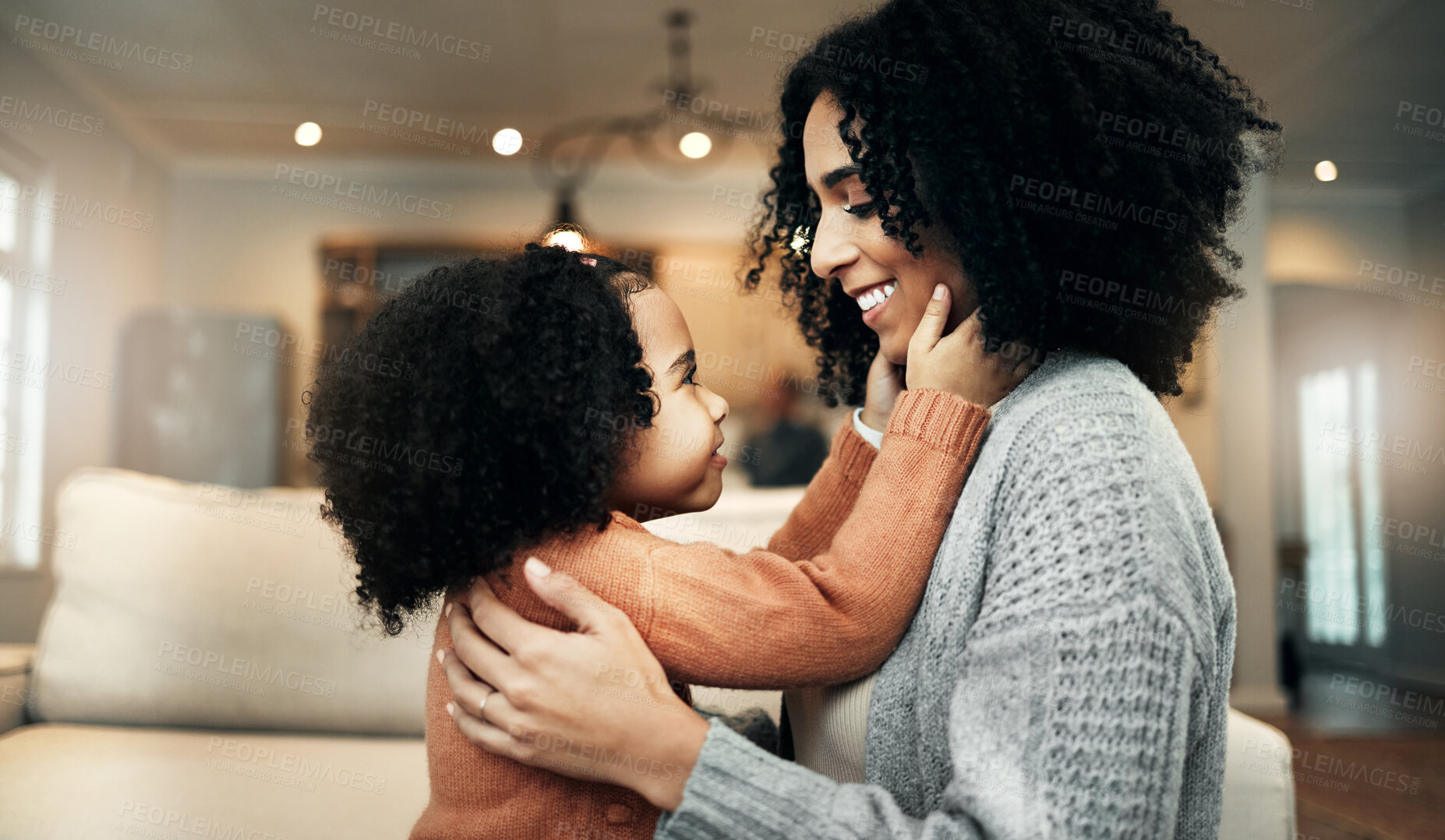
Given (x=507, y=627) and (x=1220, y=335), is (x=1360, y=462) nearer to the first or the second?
(x=1220, y=335)

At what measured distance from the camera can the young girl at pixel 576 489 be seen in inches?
32.6

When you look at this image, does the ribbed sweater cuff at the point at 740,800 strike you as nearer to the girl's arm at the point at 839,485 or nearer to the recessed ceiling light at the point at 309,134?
the girl's arm at the point at 839,485

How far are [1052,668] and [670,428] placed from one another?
471mm

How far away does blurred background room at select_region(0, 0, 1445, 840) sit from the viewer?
5.97 ft

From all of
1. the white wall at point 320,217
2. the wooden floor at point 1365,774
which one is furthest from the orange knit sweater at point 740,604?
the white wall at point 320,217

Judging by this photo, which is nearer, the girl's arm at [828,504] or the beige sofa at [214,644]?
the girl's arm at [828,504]

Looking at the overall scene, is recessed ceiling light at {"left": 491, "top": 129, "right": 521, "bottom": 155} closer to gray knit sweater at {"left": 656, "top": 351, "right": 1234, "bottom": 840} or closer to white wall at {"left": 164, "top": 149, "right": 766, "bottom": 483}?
gray knit sweater at {"left": 656, "top": 351, "right": 1234, "bottom": 840}

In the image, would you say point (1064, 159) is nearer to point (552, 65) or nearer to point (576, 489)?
point (576, 489)

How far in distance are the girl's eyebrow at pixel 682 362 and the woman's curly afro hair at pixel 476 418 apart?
1.7 inches

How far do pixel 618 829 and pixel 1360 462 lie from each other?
579cm

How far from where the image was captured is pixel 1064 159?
87 cm

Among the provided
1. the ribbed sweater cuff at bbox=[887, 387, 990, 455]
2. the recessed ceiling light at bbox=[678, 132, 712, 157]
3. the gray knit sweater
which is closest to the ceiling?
the recessed ceiling light at bbox=[678, 132, 712, 157]

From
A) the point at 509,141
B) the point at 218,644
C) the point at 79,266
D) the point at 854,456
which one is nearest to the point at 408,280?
the point at 509,141

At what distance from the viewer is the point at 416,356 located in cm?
93
